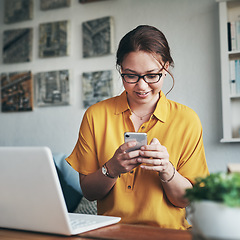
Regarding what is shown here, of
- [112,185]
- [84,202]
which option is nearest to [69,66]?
[84,202]

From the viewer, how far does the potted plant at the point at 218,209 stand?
571mm

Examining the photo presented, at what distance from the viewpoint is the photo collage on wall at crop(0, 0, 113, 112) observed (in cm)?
281

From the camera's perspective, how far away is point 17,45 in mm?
3113

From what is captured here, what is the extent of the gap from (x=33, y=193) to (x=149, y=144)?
1.73 feet

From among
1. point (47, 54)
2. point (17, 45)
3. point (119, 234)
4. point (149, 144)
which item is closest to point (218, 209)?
point (119, 234)

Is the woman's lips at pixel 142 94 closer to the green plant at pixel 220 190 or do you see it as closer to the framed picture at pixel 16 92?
the green plant at pixel 220 190

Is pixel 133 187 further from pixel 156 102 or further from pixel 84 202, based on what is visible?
pixel 84 202

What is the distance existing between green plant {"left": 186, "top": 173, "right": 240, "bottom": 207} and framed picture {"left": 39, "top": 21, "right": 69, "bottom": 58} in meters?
2.46

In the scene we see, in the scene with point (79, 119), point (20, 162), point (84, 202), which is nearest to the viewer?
point (20, 162)

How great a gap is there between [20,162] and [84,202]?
5.24 feet

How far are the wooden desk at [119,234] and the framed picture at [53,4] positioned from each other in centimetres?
234

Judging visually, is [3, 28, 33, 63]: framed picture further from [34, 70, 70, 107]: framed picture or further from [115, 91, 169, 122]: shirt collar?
[115, 91, 169, 122]: shirt collar

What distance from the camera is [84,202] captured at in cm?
241

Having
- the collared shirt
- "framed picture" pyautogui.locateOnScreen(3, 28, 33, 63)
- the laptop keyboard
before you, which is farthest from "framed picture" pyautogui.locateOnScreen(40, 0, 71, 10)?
the laptop keyboard
